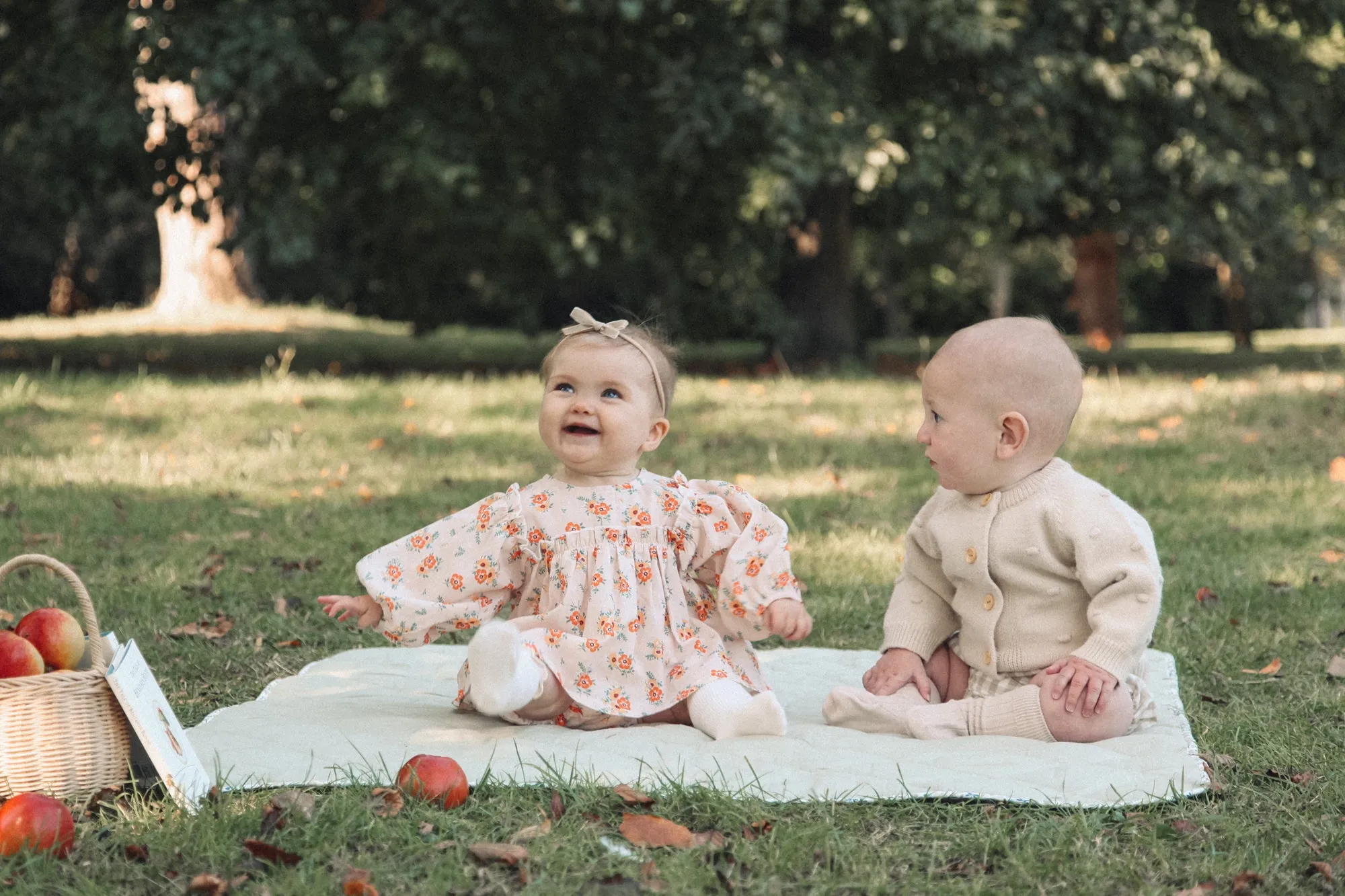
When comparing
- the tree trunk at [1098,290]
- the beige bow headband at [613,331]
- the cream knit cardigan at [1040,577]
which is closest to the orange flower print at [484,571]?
the beige bow headband at [613,331]

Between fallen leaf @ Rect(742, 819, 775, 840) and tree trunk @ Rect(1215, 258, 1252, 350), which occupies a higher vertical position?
tree trunk @ Rect(1215, 258, 1252, 350)

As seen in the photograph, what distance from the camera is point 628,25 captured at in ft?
37.4

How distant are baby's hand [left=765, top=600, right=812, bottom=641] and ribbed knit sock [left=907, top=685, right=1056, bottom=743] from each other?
0.32 metres

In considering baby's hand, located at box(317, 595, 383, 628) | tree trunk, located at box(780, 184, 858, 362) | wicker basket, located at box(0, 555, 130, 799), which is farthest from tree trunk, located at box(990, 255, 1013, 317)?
wicker basket, located at box(0, 555, 130, 799)

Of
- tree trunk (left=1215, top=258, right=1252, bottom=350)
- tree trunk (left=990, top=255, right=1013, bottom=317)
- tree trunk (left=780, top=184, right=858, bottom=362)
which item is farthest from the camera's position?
tree trunk (left=990, top=255, right=1013, bottom=317)

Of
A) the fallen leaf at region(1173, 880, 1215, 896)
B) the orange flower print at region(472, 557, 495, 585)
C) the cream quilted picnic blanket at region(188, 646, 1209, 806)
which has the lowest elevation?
the cream quilted picnic blanket at region(188, 646, 1209, 806)

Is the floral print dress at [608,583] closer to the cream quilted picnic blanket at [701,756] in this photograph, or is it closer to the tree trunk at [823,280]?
the cream quilted picnic blanket at [701,756]

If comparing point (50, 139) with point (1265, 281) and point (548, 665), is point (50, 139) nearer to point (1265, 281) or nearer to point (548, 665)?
point (548, 665)

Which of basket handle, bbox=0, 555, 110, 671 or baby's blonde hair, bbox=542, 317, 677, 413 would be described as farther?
baby's blonde hair, bbox=542, 317, 677, 413

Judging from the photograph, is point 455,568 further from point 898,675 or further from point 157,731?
point 898,675

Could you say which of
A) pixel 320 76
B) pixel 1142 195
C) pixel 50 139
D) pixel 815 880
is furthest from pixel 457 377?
pixel 815 880

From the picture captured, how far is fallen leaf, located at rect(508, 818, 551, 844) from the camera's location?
2643 millimetres

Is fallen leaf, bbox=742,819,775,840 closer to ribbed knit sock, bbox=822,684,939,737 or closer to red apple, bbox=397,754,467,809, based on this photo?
red apple, bbox=397,754,467,809

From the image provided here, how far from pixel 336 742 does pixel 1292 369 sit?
453 inches
